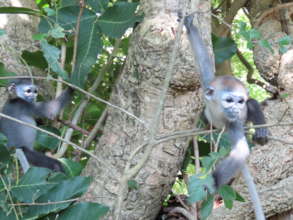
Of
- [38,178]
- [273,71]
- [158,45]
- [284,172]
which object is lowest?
[284,172]

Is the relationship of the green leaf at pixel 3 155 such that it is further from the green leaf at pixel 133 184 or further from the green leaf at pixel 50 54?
the green leaf at pixel 133 184

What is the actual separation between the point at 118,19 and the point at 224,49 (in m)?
→ 0.85

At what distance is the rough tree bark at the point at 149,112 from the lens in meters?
3.22

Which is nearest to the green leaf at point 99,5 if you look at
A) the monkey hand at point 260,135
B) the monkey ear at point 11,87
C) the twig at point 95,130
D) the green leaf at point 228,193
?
the twig at point 95,130

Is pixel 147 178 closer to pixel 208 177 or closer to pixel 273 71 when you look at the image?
pixel 208 177

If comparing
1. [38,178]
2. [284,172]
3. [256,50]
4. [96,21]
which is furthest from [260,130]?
[38,178]

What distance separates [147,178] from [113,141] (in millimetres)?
328

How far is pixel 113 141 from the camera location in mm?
3471

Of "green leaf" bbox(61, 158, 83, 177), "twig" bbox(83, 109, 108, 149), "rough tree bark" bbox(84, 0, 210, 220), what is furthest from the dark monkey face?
"rough tree bark" bbox(84, 0, 210, 220)

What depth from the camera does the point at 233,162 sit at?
3344mm

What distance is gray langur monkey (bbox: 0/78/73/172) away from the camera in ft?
13.5

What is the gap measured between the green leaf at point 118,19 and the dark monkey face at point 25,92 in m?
0.99

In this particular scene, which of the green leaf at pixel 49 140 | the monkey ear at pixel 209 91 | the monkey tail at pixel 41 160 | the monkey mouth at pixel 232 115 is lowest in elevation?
the monkey tail at pixel 41 160

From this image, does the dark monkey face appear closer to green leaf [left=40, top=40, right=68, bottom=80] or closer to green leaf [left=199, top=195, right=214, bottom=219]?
green leaf [left=40, top=40, right=68, bottom=80]
